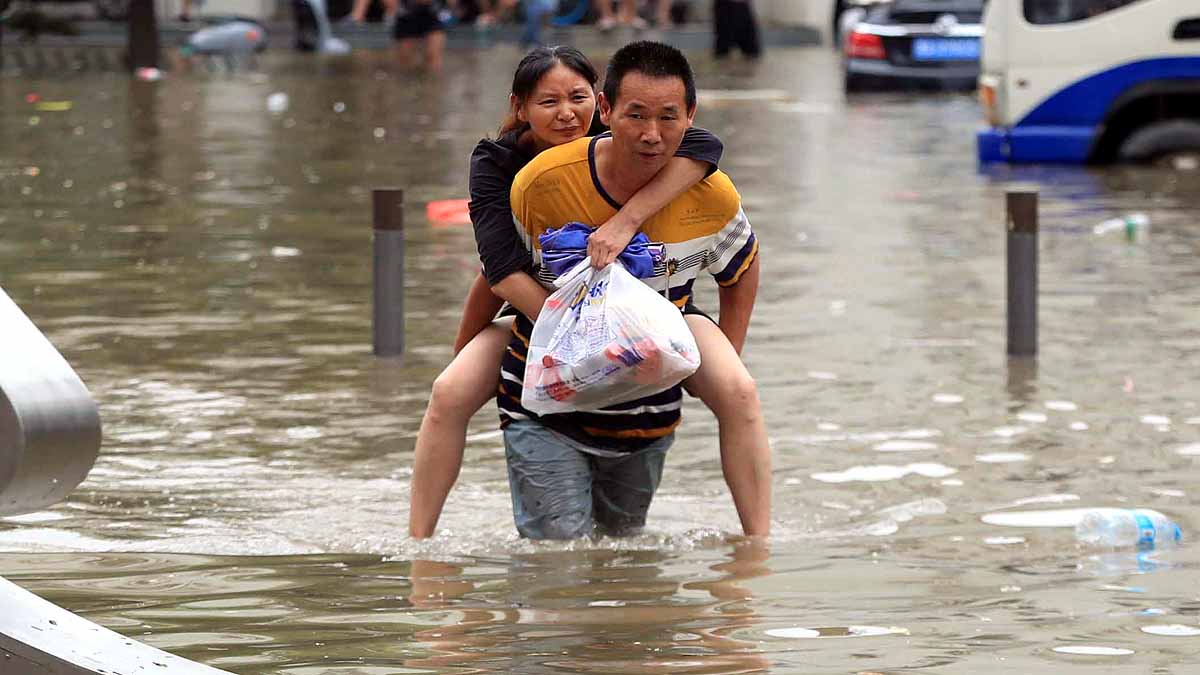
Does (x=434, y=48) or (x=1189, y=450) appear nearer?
(x=1189, y=450)

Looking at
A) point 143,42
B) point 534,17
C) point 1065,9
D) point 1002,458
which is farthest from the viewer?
point 534,17

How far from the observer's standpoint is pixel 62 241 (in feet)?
45.3

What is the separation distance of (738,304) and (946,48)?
72.0 ft

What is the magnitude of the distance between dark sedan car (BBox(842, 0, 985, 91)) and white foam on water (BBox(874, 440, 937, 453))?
64.3 feet

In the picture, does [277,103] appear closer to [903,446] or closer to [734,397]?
[903,446]

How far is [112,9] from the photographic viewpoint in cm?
4106

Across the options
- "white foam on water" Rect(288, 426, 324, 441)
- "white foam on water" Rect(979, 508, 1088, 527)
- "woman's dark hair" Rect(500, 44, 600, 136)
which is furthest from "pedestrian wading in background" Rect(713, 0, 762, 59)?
"woman's dark hair" Rect(500, 44, 600, 136)

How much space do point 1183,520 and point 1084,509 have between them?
0.31m

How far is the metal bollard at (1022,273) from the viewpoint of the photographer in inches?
389

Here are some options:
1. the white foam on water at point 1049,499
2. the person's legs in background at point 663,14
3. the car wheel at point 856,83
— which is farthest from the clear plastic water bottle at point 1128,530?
the person's legs in background at point 663,14

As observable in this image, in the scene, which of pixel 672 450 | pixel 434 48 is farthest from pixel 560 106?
pixel 434 48

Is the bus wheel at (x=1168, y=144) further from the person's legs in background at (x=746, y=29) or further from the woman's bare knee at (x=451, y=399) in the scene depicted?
the person's legs in background at (x=746, y=29)

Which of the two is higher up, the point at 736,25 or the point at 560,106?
the point at 560,106

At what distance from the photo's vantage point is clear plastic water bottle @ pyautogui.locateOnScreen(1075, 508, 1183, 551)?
6559 mm
